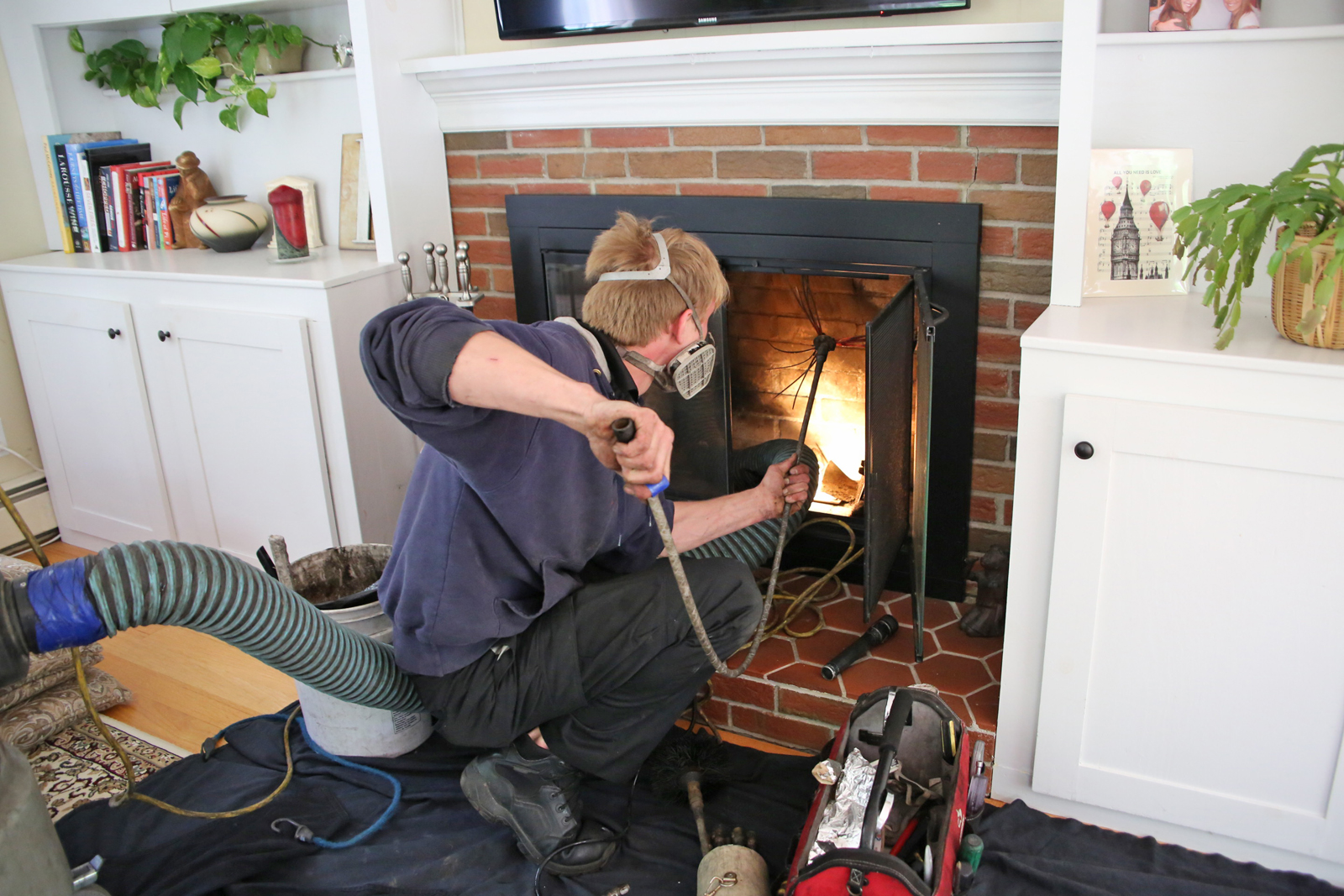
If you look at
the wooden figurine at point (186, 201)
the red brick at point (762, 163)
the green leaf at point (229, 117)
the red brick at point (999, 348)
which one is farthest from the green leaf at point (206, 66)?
the red brick at point (999, 348)

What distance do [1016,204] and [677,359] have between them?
81 cm

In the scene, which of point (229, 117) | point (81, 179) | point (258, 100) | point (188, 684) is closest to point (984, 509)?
point (188, 684)

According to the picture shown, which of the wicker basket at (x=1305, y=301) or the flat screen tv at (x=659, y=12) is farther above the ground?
the flat screen tv at (x=659, y=12)

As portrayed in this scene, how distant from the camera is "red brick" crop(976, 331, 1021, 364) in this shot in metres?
2.10

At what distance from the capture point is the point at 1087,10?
1.63 meters

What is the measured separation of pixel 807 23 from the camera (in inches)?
83.4

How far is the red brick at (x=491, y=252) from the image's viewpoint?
2641 mm

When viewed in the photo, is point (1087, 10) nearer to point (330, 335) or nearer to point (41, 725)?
point (330, 335)

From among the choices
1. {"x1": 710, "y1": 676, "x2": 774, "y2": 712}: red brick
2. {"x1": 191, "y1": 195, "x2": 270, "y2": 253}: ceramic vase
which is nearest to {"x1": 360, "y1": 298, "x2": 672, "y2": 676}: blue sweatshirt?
{"x1": 710, "y1": 676, "x2": 774, "y2": 712}: red brick

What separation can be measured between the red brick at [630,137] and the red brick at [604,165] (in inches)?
1.0

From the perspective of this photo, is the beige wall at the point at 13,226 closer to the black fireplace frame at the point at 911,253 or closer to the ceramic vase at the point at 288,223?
the ceramic vase at the point at 288,223

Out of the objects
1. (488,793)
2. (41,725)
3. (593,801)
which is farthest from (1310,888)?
(41,725)

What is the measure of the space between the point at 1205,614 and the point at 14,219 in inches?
129

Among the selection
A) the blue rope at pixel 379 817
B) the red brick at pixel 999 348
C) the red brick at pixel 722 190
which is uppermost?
the red brick at pixel 722 190
